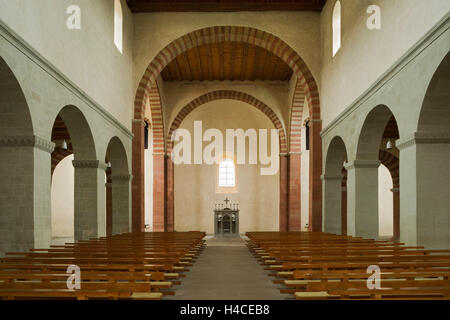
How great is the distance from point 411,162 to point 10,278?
24.9ft

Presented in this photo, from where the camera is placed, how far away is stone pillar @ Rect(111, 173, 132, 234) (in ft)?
58.0

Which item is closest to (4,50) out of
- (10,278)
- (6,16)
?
(6,16)

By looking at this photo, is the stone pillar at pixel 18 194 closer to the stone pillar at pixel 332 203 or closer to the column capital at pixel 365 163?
the column capital at pixel 365 163

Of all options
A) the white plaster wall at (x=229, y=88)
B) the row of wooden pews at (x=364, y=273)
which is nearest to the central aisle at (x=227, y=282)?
the row of wooden pews at (x=364, y=273)

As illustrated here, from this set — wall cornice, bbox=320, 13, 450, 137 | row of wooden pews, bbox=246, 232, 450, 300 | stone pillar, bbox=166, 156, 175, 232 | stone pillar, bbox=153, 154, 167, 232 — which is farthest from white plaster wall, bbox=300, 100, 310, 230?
row of wooden pews, bbox=246, 232, 450, 300

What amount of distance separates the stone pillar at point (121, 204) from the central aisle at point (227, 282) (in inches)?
223

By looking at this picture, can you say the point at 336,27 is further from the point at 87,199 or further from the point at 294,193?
the point at 294,193

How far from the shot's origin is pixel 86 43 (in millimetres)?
13094

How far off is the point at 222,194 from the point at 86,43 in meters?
18.5

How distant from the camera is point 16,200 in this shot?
30.9 ft

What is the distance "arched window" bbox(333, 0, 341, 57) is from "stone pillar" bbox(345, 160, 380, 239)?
4.37 meters

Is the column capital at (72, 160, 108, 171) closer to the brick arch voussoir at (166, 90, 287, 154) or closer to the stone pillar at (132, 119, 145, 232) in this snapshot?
the stone pillar at (132, 119, 145, 232)

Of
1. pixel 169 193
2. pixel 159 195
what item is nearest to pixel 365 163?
pixel 159 195
